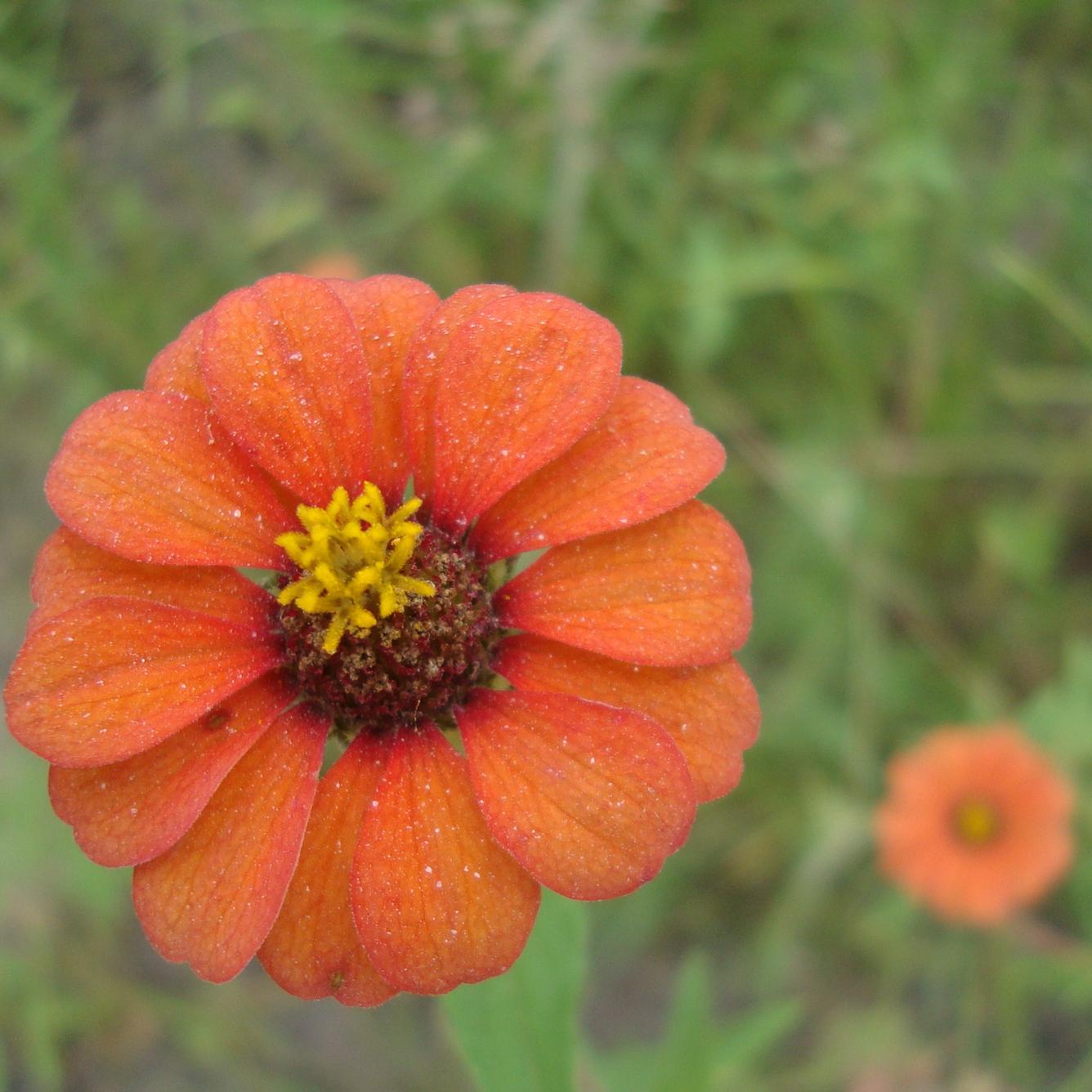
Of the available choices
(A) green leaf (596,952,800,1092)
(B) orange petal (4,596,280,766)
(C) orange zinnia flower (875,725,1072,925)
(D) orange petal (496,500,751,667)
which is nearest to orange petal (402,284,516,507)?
(D) orange petal (496,500,751,667)

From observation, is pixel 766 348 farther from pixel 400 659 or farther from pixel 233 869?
pixel 233 869

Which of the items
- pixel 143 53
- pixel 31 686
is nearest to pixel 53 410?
pixel 143 53

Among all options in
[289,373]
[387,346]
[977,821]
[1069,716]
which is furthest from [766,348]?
[289,373]

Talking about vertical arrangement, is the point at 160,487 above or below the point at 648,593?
above

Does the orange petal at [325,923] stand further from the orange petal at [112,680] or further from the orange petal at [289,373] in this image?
the orange petal at [289,373]

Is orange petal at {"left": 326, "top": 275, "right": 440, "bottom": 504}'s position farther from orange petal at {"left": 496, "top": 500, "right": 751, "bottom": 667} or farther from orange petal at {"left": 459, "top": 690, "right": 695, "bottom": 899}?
orange petal at {"left": 459, "top": 690, "right": 695, "bottom": 899}

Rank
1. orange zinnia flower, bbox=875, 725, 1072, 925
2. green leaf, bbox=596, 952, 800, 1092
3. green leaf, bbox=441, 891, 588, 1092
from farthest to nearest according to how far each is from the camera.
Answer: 1. orange zinnia flower, bbox=875, 725, 1072, 925
2. green leaf, bbox=596, 952, 800, 1092
3. green leaf, bbox=441, 891, 588, 1092
